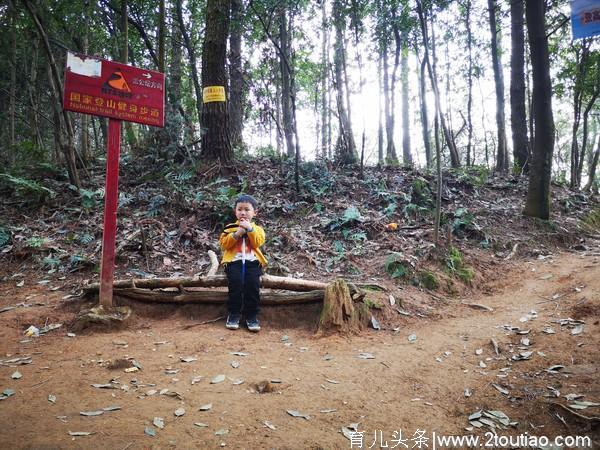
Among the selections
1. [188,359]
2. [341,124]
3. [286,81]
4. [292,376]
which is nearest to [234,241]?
[188,359]

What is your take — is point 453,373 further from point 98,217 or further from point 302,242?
point 98,217

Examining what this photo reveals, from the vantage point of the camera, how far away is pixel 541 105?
7648mm

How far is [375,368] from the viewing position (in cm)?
346

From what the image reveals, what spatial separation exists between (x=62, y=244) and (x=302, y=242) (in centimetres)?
399

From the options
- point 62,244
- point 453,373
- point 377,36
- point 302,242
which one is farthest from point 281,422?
point 377,36

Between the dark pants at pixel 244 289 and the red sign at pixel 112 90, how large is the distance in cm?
201

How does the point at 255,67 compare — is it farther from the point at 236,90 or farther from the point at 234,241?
the point at 234,241

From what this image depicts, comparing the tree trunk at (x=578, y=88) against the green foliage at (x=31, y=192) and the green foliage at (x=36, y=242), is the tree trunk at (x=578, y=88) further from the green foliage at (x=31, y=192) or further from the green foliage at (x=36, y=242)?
the green foliage at (x=31, y=192)

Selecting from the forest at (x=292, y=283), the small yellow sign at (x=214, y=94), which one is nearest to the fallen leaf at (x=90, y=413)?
the forest at (x=292, y=283)

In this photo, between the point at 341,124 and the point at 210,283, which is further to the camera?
the point at 341,124

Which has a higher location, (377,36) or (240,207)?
(377,36)

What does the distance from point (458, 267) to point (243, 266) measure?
11.9ft

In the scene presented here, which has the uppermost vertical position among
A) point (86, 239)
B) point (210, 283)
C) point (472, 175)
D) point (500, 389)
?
point (472, 175)

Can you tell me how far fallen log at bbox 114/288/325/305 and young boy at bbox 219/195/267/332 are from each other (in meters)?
0.31
